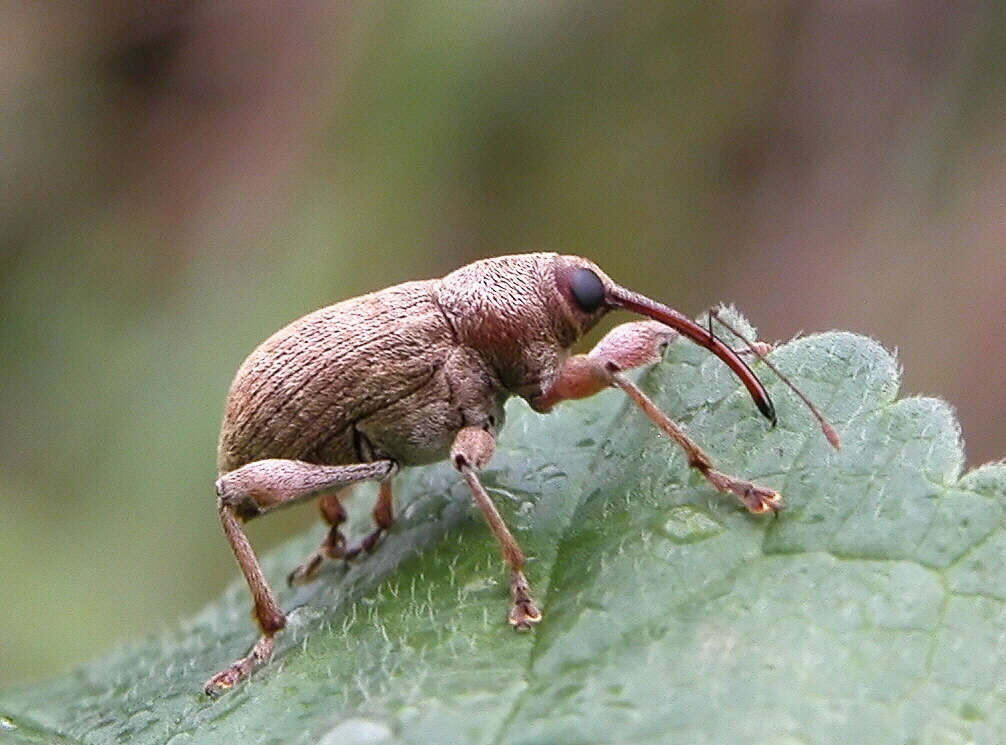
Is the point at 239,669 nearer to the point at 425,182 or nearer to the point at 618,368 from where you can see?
the point at 618,368

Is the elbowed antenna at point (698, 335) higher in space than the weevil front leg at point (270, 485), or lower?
higher

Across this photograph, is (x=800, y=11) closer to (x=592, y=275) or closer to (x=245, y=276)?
(x=245, y=276)

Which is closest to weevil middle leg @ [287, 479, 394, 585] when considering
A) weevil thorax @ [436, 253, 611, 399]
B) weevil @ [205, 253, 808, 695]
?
weevil @ [205, 253, 808, 695]

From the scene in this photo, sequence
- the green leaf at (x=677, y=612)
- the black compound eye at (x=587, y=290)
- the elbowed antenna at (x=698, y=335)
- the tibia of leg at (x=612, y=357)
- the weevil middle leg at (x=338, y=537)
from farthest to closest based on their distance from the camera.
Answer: the weevil middle leg at (x=338, y=537) < the black compound eye at (x=587, y=290) < the tibia of leg at (x=612, y=357) < the elbowed antenna at (x=698, y=335) < the green leaf at (x=677, y=612)

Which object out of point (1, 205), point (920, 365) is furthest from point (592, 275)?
point (1, 205)

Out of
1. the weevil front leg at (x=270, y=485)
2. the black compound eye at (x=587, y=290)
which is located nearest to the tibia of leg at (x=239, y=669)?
the weevil front leg at (x=270, y=485)

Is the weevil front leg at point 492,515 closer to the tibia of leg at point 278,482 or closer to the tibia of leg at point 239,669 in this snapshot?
the tibia of leg at point 278,482

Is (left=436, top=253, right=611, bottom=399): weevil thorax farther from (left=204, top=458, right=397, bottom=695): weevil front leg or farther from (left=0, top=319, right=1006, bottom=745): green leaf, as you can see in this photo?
(left=204, top=458, right=397, bottom=695): weevil front leg
